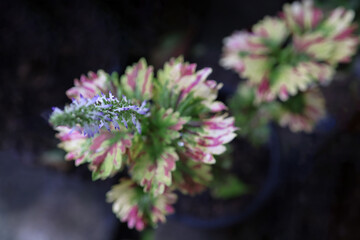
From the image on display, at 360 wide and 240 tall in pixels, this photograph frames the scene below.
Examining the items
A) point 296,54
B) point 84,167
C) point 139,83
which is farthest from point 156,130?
point 84,167

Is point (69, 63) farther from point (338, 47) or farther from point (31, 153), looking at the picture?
point (338, 47)

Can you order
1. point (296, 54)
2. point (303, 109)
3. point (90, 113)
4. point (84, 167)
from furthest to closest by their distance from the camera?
point (84, 167)
point (303, 109)
point (296, 54)
point (90, 113)

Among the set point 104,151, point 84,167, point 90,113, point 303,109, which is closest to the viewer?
point 90,113

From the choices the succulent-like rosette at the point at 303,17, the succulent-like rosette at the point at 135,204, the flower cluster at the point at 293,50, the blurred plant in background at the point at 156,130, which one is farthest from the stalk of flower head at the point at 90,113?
the succulent-like rosette at the point at 303,17

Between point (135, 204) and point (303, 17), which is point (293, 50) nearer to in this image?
point (303, 17)

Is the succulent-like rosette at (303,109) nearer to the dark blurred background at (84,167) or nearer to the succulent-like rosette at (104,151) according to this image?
the dark blurred background at (84,167)

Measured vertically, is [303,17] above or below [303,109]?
above
